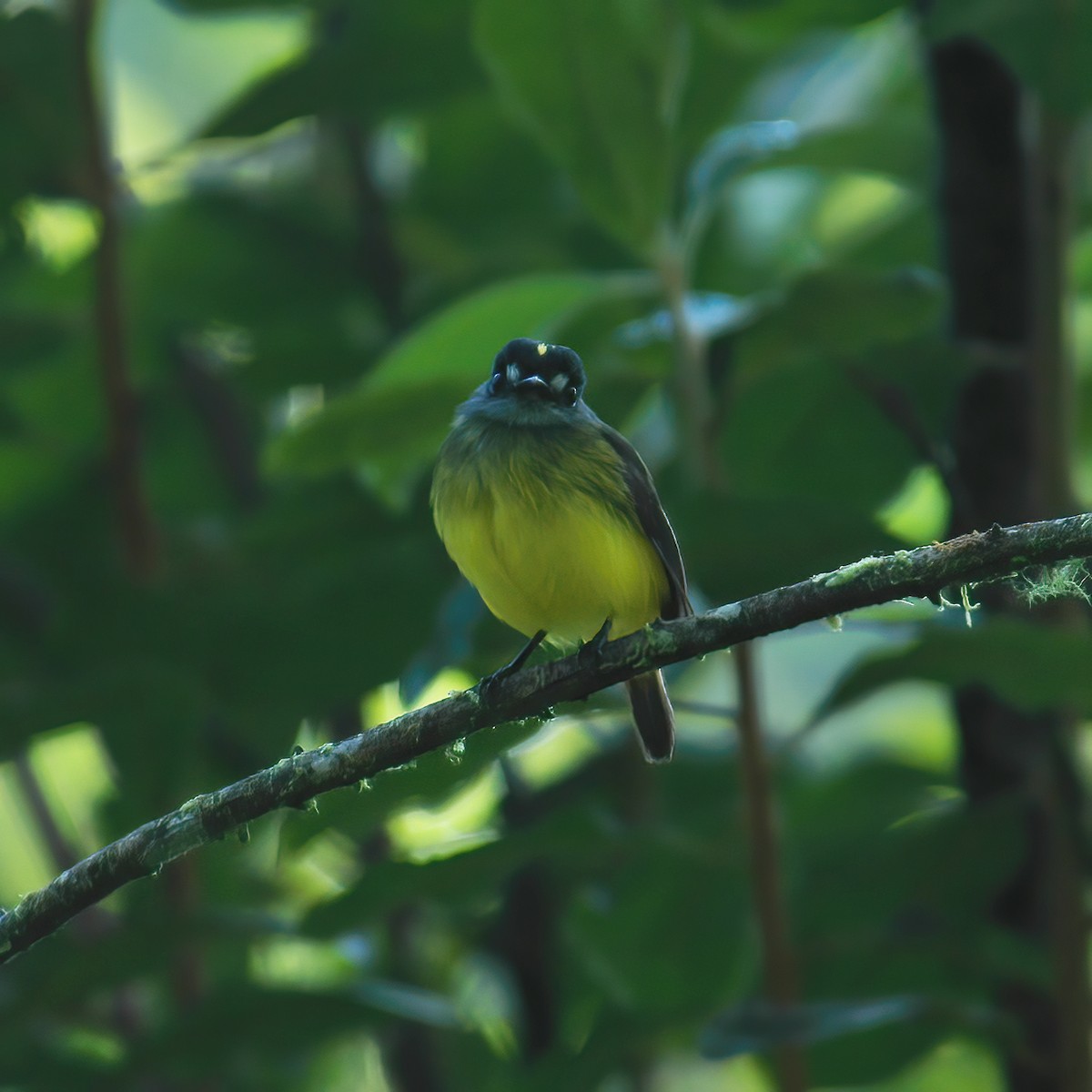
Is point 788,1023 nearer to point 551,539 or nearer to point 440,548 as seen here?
point 551,539

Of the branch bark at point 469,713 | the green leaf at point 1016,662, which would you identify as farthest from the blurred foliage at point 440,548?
the branch bark at point 469,713

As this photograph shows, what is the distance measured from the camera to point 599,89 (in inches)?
79.8

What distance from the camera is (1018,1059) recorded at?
81.7 inches

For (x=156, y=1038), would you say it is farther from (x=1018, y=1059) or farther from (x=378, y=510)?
(x=1018, y=1059)

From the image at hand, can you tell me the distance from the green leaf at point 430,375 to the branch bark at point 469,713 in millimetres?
723

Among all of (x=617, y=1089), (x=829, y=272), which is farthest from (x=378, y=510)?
(x=617, y=1089)

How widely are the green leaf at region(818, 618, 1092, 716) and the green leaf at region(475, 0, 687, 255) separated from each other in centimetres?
69

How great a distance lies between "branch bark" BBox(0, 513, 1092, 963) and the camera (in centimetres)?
112

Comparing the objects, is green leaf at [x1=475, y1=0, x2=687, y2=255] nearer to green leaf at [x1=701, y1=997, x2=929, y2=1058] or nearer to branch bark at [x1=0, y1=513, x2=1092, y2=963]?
branch bark at [x1=0, y1=513, x2=1092, y2=963]

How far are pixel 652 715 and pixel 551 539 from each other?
338mm

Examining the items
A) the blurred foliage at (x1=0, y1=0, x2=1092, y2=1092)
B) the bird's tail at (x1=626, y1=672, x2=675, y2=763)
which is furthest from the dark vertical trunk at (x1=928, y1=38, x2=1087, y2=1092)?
the bird's tail at (x1=626, y1=672, x2=675, y2=763)

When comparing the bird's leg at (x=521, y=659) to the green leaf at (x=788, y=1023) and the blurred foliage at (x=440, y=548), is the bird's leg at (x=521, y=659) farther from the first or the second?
the green leaf at (x=788, y=1023)

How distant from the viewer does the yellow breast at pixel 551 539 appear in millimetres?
2076

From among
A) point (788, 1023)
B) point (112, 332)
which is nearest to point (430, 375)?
point (112, 332)
